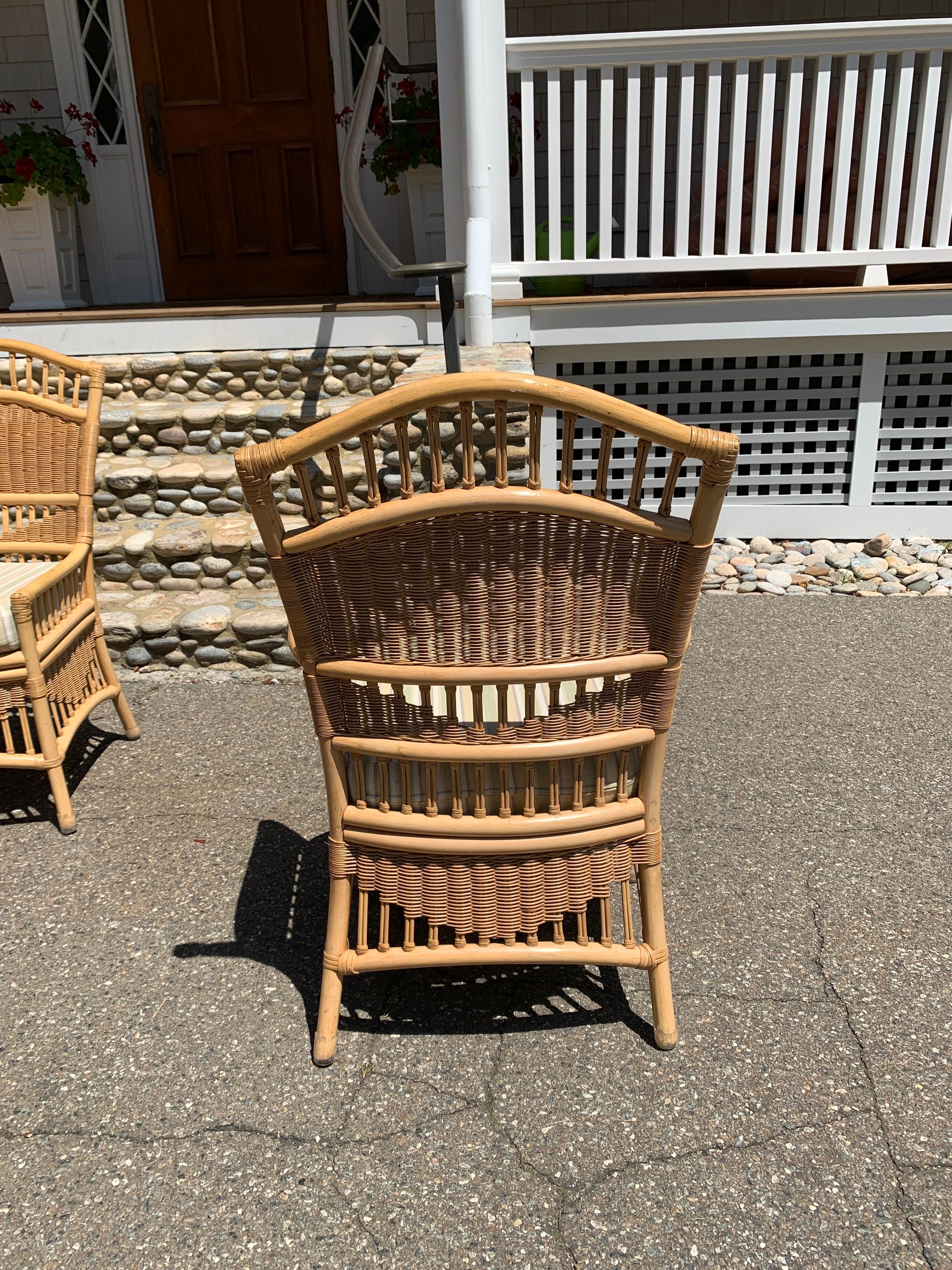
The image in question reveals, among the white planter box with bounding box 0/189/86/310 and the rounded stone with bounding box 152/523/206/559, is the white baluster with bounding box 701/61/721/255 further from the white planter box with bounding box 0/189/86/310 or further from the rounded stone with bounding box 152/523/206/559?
the white planter box with bounding box 0/189/86/310

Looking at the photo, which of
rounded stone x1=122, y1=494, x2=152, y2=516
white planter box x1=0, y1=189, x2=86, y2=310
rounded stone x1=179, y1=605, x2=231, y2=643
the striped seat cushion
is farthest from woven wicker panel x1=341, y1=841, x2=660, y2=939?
white planter box x1=0, y1=189, x2=86, y2=310

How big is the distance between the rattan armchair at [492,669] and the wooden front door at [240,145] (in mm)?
5116

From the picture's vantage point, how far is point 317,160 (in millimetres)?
5922

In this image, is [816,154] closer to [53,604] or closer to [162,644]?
[162,644]

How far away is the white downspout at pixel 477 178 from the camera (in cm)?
382

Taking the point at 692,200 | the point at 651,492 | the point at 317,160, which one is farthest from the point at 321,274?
the point at 651,492

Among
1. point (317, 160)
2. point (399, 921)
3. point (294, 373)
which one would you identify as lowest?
point (399, 921)

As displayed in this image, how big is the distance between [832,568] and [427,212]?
307cm

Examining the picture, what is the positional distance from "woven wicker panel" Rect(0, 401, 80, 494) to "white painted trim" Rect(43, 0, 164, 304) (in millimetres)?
3790

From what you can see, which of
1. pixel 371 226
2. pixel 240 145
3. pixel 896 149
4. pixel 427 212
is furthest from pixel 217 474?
pixel 896 149

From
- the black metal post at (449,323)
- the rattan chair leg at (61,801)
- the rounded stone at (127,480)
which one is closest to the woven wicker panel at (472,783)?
the rattan chair leg at (61,801)

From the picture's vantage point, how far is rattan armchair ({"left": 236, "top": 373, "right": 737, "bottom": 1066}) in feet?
4.31

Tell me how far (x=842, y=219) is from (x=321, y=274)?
3.27 meters

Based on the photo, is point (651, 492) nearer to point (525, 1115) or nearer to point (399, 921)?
point (399, 921)
